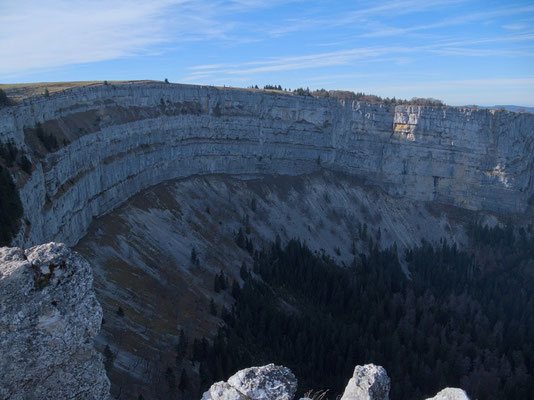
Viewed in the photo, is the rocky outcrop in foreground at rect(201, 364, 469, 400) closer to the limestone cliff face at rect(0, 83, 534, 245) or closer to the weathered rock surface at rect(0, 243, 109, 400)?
the weathered rock surface at rect(0, 243, 109, 400)

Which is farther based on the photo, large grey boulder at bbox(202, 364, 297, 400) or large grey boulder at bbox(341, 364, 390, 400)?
large grey boulder at bbox(341, 364, 390, 400)

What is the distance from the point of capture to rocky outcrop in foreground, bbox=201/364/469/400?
988cm

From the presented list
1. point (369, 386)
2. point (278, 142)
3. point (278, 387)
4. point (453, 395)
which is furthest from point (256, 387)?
point (278, 142)

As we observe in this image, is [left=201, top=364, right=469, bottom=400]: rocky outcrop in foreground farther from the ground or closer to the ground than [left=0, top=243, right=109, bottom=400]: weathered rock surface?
closer to the ground

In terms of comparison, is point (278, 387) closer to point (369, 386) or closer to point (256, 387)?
point (256, 387)

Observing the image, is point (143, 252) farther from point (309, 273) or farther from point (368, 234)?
point (368, 234)

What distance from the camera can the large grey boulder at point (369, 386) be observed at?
10523 millimetres

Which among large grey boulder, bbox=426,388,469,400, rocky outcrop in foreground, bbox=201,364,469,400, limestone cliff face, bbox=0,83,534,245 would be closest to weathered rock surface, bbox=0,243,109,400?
rocky outcrop in foreground, bbox=201,364,469,400

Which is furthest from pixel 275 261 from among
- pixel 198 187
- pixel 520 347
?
pixel 520 347

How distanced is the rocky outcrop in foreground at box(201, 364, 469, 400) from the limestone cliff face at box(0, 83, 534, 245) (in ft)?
114

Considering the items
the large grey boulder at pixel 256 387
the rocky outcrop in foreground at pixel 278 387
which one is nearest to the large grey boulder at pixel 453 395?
the rocky outcrop in foreground at pixel 278 387

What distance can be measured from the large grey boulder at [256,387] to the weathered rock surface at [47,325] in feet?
9.31

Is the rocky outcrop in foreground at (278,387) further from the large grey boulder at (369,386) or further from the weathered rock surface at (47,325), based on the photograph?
the weathered rock surface at (47,325)

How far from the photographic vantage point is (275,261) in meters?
59.2
